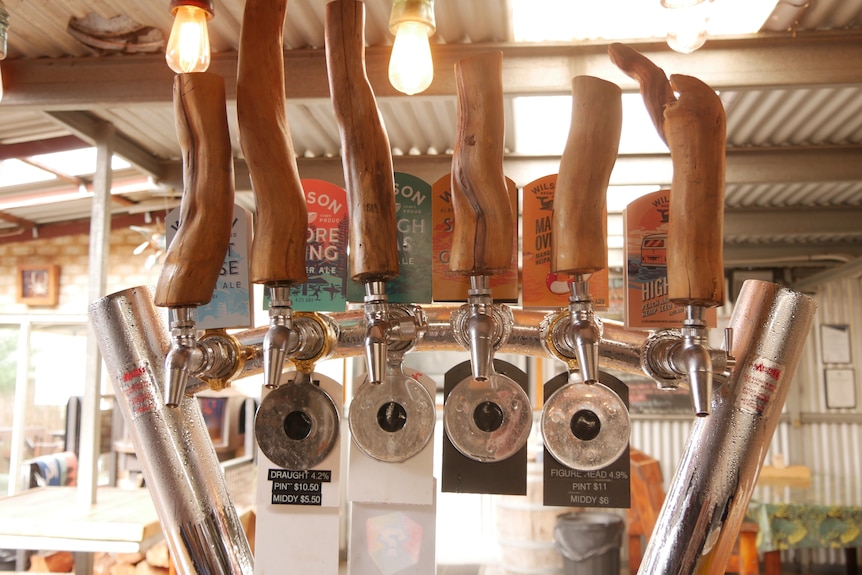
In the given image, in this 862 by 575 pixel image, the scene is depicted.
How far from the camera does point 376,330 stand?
26.8 inches

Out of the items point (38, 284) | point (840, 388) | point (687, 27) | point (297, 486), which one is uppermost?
point (687, 27)

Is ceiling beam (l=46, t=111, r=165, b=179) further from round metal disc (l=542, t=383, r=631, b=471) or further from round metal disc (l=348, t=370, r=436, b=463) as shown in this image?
round metal disc (l=542, t=383, r=631, b=471)

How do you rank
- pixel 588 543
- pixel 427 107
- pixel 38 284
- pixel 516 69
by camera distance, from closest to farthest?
pixel 516 69
pixel 427 107
pixel 588 543
pixel 38 284

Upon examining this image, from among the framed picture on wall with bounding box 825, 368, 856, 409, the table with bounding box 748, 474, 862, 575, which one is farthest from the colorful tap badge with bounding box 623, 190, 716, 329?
the framed picture on wall with bounding box 825, 368, 856, 409

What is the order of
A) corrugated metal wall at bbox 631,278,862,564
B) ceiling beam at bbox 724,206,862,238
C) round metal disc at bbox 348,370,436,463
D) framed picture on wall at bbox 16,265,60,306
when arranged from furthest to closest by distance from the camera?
corrugated metal wall at bbox 631,278,862,564 < framed picture on wall at bbox 16,265,60,306 < ceiling beam at bbox 724,206,862,238 < round metal disc at bbox 348,370,436,463

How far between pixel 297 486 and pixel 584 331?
1.21 ft

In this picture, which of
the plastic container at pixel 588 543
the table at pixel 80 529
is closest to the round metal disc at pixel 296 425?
the table at pixel 80 529

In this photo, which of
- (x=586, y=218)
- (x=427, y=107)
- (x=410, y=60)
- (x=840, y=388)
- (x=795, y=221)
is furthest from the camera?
(x=840, y=388)

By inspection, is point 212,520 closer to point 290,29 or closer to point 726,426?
point 726,426

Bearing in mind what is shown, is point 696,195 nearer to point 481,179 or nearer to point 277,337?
point 481,179

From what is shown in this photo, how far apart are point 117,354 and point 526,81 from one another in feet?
9.09

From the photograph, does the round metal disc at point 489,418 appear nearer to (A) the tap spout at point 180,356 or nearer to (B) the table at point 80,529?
(A) the tap spout at point 180,356

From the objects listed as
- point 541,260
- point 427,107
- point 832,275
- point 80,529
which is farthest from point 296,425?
point 832,275

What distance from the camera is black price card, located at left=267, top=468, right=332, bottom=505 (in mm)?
818
